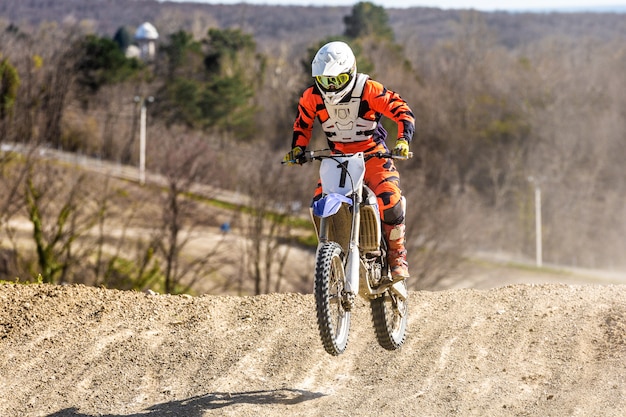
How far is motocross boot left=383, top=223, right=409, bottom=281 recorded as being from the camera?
9664 millimetres

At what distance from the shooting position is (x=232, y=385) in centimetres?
960

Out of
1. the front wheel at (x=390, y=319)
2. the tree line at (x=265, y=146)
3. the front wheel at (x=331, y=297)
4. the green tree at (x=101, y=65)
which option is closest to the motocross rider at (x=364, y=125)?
the front wheel at (x=390, y=319)

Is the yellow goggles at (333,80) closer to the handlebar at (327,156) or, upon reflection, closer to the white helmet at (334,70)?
Answer: the white helmet at (334,70)

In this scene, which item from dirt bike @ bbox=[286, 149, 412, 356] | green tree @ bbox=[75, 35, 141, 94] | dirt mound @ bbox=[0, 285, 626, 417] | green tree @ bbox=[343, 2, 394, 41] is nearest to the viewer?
dirt bike @ bbox=[286, 149, 412, 356]

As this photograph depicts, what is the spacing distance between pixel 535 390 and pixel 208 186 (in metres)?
44.7

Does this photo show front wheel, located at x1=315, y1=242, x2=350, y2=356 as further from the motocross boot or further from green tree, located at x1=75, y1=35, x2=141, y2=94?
green tree, located at x1=75, y1=35, x2=141, y2=94

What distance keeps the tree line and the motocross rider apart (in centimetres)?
2922

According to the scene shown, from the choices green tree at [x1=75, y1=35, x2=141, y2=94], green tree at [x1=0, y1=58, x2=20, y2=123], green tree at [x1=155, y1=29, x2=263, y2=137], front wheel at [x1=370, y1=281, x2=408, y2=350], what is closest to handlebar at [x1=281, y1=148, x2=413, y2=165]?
front wheel at [x1=370, y1=281, x2=408, y2=350]

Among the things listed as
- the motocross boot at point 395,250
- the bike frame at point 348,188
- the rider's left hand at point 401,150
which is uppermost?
the rider's left hand at point 401,150

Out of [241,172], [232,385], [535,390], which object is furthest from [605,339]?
[241,172]

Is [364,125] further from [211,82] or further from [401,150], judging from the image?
[211,82]

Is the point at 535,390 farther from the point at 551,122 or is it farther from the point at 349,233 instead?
the point at 551,122

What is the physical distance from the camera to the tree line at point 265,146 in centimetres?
4662

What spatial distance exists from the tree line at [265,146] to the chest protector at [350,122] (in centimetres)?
2930
